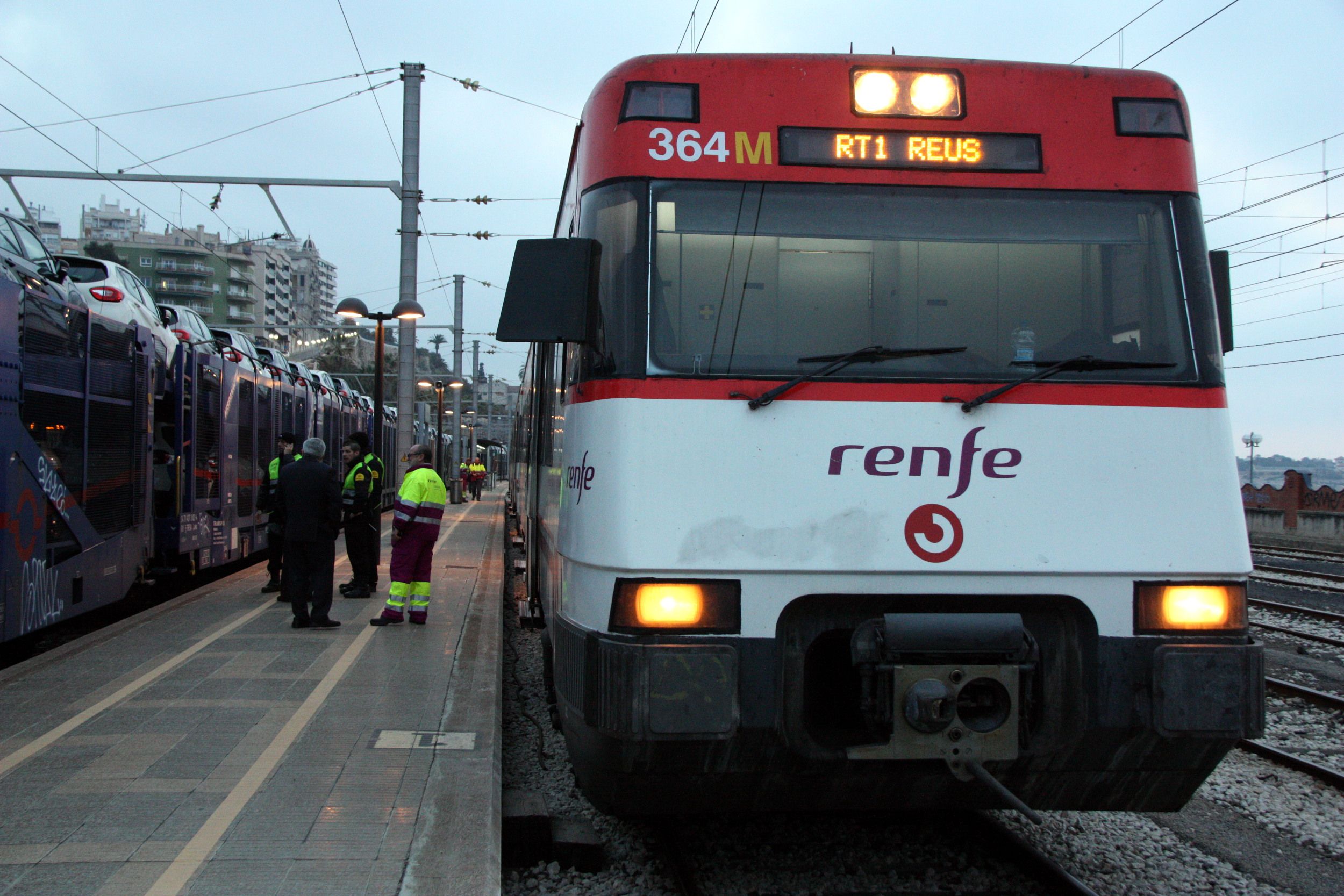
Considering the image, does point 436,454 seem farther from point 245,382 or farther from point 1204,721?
point 1204,721

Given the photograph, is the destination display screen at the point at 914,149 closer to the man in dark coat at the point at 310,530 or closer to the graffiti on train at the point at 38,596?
the man in dark coat at the point at 310,530

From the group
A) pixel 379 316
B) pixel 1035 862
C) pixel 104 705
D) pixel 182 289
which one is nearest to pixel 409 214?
pixel 379 316

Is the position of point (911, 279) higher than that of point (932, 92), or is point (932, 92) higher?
point (932, 92)

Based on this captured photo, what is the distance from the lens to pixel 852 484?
3.96 meters

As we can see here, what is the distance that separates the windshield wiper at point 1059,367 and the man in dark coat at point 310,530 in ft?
21.2

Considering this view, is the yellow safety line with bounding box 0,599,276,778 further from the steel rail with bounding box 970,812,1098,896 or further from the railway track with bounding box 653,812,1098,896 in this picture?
the steel rail with bounding box 970,812,1098,896

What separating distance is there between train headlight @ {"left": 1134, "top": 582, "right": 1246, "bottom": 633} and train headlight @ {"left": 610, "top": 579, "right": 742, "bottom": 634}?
1.47 m

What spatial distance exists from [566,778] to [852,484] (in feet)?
10.7

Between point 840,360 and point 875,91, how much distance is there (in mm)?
1131

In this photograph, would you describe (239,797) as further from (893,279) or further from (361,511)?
(361,511)

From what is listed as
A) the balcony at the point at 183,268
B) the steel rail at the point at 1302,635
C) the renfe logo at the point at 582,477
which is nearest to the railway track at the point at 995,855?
the renfe logo at the point at 582,477

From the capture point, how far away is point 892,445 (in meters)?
3.97

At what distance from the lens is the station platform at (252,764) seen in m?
4.10

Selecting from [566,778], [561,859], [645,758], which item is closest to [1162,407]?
[645,758]
